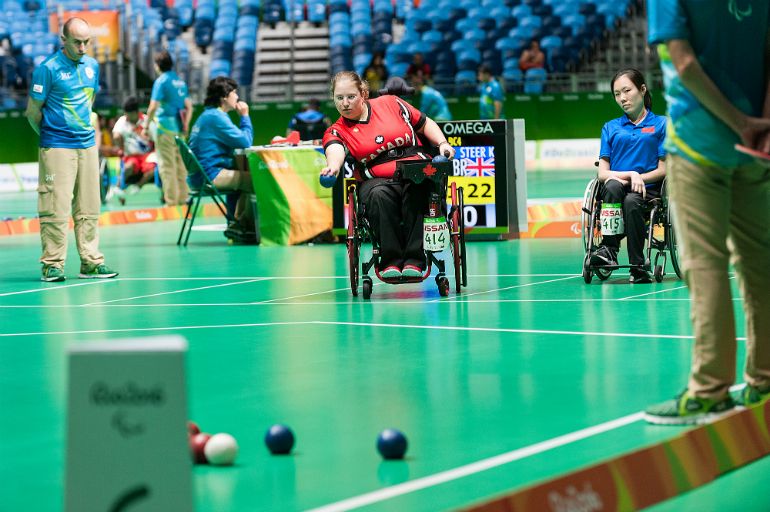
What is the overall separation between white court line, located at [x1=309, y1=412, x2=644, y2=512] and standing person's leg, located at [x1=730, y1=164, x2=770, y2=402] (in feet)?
1.44

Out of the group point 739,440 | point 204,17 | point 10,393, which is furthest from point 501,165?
point 204,17

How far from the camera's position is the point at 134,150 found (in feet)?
59.0

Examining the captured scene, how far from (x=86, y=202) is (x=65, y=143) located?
507mm

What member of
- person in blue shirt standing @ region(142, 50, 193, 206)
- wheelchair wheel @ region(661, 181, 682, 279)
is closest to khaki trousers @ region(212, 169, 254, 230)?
person in blue shirt standing @ region(142, 50, 193, 206)

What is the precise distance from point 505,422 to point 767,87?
143cm

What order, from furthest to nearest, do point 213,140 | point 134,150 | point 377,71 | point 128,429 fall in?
point 377,71, point 134,150, point 213,140, point 128,429

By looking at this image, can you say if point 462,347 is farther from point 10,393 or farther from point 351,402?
point 10,393

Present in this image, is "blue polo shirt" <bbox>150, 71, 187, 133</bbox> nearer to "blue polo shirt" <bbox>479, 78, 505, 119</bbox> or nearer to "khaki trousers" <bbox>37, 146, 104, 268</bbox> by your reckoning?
"khaki trousers" <bbox>37, 146, 104, 268</bbox>

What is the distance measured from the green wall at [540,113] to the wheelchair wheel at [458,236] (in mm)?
15358

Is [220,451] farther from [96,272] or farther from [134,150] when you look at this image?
[134,150]

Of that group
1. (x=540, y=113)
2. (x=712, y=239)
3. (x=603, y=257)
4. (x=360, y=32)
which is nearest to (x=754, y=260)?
(x=712, y=239)

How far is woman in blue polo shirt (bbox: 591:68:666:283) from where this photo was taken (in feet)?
26.8

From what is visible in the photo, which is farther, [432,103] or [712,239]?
[432,103]

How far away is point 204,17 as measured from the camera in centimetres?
2956
